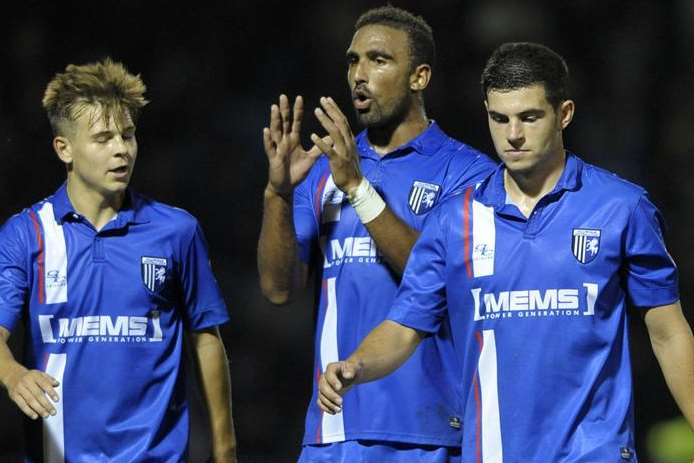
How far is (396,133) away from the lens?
4973 millimetres

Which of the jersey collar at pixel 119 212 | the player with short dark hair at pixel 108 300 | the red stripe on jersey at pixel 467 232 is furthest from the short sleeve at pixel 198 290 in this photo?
the red stripe on jersey at pixel 467 232

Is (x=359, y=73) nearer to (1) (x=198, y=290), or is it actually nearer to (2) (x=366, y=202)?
(2) (x=366, y=202)

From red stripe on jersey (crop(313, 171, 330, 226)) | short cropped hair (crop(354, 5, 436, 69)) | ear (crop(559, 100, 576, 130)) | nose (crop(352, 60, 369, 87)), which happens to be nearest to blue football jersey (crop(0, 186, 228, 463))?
red stripe on jersey (crop(313, 171, 330, 226))

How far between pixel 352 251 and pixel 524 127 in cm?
88

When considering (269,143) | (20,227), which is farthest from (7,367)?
(269,143)

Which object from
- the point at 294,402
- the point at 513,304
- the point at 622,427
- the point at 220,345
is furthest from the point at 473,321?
the point at 294,402

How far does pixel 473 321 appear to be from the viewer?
420 cm

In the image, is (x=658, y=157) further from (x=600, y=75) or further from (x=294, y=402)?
(x=294, y=402)

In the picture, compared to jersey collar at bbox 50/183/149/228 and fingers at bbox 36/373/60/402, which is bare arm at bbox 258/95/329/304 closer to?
jersey collar at bbox 50/183/149/228

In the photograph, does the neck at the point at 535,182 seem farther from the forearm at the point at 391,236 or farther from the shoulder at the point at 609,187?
the forearm at the point at 391,236

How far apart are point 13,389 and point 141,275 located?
66 cm

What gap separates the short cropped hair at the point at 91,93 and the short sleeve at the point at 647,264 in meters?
1.75

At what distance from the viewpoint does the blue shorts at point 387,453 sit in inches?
182

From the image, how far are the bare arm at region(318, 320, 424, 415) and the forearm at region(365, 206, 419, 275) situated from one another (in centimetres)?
28
